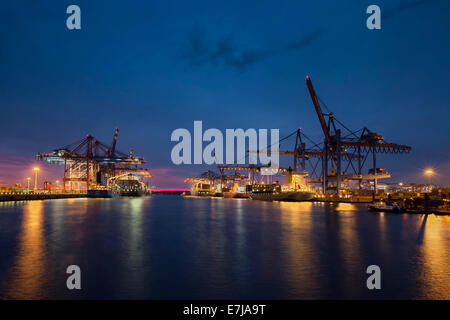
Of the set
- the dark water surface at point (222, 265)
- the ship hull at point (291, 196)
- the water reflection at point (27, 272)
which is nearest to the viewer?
the water reflection at point (27, 272)

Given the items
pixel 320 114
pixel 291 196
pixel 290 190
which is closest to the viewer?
pixel 320 114

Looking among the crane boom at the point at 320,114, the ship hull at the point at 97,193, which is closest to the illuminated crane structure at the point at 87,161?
the ship hull at the point at 97,193

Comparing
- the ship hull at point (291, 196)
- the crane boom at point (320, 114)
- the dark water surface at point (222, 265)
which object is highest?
the crane boom at point (320, 114)

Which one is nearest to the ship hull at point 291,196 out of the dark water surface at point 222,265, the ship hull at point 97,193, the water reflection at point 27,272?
the ship hull at point 97,193

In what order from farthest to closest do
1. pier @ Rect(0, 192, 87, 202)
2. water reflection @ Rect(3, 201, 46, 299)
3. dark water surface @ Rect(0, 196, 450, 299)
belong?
pier @ Rect(0, 192, 87, 202) → dark water surface @ Rect(0, 196, 450, 299) → water reflection @ Rect(3, 201, 46, 299)

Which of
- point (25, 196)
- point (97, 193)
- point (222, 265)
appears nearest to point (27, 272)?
point (222, 265)

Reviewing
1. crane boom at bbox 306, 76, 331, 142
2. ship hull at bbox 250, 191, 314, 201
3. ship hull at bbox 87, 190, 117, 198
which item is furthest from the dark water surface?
ship hull at bbox 87, 190, 117, 198

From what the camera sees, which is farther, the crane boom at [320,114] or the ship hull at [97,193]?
the ship hull at [97,193]

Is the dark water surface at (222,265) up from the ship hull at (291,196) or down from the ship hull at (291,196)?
up

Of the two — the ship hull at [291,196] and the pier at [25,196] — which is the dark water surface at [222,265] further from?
the ship hull at [291,196]

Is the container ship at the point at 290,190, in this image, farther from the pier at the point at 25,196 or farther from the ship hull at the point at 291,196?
the pier at the point at 25,196

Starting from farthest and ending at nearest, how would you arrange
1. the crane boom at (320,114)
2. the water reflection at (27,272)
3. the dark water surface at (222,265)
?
the crane boom at (320,114) → the dark water surface at (222,265) → the water reflection at (27,272)

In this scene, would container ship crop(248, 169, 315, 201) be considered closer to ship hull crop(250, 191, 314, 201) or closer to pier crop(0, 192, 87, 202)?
ship hull crop(250, 191, 314, 201)

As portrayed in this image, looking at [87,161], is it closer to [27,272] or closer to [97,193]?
[97,193]
